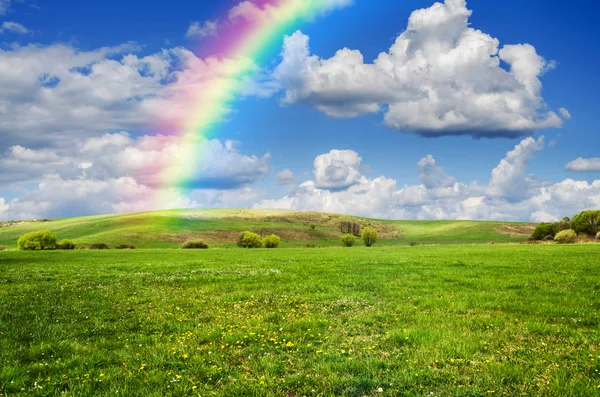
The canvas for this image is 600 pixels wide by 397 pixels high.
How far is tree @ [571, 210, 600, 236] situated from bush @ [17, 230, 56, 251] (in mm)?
127916

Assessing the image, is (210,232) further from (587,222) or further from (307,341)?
(307,341)

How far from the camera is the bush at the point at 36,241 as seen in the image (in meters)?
86.1

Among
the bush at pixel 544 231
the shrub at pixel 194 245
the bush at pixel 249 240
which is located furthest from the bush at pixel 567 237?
the shrub at pixel 194 245

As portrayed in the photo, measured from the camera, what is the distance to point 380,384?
314 inches

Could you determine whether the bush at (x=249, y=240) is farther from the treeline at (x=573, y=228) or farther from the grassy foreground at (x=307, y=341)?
the grassy foreground at (x=307, y=341)

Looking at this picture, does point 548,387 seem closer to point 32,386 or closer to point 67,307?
point 32,386

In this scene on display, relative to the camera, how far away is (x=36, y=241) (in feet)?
284

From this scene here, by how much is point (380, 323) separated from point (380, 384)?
461cm

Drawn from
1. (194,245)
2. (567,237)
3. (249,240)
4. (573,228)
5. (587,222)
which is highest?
(587,222)

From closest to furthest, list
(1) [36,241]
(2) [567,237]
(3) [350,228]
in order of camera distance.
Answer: (2) [567,237] → (1) [36,241] → (3) [350,228]

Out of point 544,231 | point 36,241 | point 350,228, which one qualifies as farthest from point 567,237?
point 36,241

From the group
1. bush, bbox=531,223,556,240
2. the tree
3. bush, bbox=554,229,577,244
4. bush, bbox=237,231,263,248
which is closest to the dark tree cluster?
bush, bbox=237,231,263,248

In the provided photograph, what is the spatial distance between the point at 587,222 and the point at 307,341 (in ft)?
363

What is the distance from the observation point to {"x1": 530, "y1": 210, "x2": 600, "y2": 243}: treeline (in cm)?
8381
